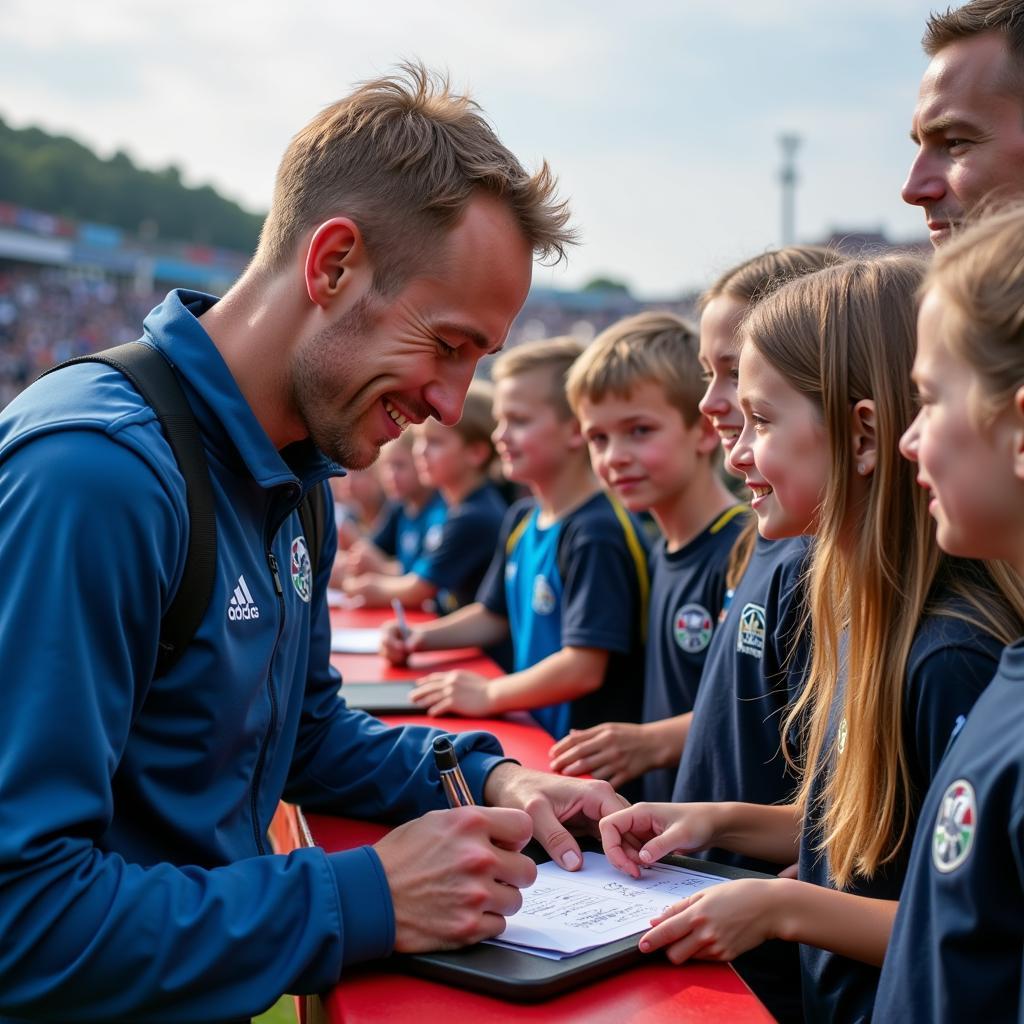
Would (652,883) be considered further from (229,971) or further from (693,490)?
(693,490)

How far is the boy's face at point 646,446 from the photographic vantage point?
3.27 m

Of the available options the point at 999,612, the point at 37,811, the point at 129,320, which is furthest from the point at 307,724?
the point at 129,320

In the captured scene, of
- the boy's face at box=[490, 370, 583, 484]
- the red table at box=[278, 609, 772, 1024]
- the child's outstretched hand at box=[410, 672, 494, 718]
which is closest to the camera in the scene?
the red table at box=[278, 609, 772, 1024]

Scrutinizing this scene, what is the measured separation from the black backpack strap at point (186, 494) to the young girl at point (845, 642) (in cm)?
75

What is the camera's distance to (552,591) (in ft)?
12.4

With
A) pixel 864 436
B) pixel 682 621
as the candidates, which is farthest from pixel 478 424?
pixel 864 436

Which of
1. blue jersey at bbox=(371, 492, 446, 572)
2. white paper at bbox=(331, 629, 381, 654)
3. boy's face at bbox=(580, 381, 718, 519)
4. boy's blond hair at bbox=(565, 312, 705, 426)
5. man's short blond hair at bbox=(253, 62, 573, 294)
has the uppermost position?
man's short blond hair at bbox=(253, 62, 573, 294)

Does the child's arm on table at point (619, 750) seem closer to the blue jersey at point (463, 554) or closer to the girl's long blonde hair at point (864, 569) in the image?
the girl's long blonde hair at point (864, 569)

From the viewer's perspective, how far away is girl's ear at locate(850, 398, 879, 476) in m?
1.87

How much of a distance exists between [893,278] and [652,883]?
112cm

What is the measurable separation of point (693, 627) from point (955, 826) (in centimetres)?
171

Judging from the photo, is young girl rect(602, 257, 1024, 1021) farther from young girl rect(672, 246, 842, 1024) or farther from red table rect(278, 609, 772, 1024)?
young girl rect(672, 246, 842, 1024)

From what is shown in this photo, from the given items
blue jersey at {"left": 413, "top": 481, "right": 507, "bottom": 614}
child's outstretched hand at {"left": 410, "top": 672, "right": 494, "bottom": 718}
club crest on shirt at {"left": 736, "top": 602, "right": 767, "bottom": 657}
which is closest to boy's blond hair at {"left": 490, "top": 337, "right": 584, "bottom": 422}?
Result: blue jersey at {"left": 413, "top": 481, "right": 507, "bottom": 614}

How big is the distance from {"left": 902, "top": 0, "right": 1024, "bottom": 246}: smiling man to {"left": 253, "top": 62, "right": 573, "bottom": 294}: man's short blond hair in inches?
43.1
